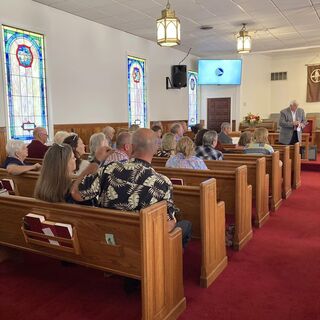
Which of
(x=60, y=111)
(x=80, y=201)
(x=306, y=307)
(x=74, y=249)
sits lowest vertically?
(x=306, y=307)

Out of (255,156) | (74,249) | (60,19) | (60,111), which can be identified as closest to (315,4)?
(255,156)

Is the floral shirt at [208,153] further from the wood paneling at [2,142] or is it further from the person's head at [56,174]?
the wood paneling at [2,142]

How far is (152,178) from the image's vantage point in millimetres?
2031

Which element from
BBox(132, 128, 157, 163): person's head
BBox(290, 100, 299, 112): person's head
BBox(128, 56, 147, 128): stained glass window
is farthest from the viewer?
BBox(128, 56, 147, 128): stained glass window

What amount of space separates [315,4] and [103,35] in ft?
13.4

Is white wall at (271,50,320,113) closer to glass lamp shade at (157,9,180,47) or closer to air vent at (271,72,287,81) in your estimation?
air vent at (271,72,287,81)

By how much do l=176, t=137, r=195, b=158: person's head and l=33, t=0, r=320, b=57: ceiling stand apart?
349cm

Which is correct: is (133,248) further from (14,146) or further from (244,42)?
(244,42)

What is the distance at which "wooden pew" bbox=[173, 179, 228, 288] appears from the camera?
2455 millimetres

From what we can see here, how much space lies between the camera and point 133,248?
77.4 inches

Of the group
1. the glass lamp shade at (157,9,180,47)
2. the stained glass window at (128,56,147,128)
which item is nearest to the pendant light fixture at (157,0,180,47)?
the glass lamp shade at (157,9,180,47)

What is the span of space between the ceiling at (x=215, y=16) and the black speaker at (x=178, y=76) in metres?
0.69

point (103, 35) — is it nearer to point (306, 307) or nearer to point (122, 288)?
point (122, 288)

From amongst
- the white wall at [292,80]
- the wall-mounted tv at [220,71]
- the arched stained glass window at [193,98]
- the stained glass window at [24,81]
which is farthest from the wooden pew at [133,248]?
the white wall at [292,80]
